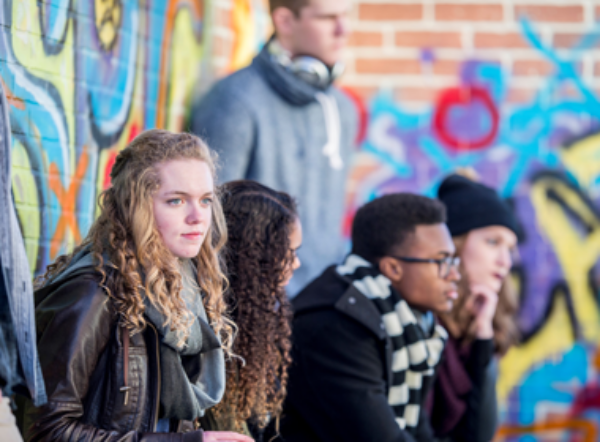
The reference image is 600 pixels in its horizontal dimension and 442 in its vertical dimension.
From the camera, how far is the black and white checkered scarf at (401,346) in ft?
12.3

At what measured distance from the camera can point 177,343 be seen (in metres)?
2.46

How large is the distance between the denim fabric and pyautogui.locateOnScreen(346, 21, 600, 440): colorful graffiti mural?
144 inches

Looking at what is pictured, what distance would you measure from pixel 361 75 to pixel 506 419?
232cm

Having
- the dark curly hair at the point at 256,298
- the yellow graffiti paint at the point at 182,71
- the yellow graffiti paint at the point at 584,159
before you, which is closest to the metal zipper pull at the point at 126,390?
the dark curly hair at the point at 256,298

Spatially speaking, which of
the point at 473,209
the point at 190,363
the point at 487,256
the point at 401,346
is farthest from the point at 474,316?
the point at 190,363

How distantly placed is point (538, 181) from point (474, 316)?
145 centimetres

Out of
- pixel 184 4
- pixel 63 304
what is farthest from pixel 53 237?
pixel 184 4

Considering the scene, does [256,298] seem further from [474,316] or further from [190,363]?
[474,316]

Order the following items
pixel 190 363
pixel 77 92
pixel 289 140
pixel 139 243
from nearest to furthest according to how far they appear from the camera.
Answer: pixel 139 243 < pixel 190 363 < pixel 77 92 < pixel 289 140

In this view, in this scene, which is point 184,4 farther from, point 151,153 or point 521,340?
point 521,340

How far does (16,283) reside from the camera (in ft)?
6.40

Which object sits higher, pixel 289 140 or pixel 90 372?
pixel 289 140

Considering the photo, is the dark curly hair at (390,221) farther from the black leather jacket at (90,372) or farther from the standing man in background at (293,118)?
the black leather jacket at (90,372)

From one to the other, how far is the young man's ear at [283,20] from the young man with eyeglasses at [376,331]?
1194 mm
